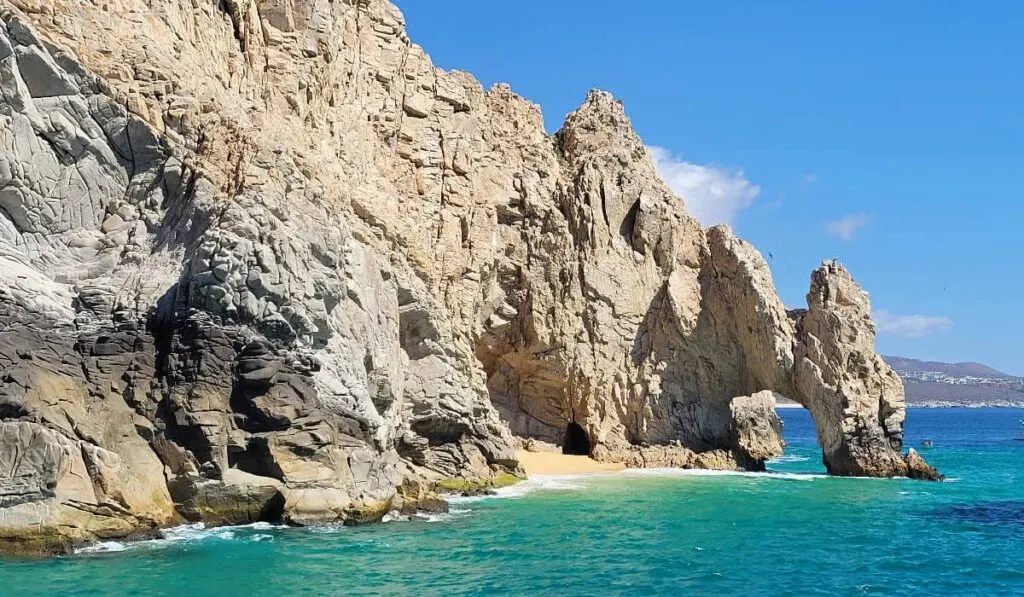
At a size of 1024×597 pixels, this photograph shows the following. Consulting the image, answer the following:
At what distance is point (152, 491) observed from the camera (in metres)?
23.4

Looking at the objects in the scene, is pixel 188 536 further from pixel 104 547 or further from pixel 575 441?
pixel 575 441

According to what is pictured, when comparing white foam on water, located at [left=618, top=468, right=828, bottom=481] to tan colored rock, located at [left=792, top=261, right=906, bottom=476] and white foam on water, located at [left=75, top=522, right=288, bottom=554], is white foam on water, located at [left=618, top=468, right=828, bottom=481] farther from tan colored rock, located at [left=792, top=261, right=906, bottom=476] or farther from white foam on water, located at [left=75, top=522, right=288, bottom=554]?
white foam on water, located at [left=75, top=522, right=288, bottom=554]

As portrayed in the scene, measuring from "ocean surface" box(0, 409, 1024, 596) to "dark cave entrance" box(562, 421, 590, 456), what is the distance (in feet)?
46.7

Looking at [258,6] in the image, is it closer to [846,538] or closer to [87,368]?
[87,368]

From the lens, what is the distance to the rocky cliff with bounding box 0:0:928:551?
78.6ft

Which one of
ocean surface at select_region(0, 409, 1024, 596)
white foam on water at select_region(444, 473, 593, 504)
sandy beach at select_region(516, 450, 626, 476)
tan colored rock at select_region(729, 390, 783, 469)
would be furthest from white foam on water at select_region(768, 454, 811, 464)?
ocean surface at select_region(0, 409, 1024, 596)

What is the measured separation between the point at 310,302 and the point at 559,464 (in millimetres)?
21537

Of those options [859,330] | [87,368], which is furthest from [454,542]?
[859,330]

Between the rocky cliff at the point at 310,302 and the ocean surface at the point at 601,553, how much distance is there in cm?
196

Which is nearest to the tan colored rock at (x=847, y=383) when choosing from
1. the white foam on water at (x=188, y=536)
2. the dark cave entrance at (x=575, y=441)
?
the dark cave entrance at (x=575, y=441)

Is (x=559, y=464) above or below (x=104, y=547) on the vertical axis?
above

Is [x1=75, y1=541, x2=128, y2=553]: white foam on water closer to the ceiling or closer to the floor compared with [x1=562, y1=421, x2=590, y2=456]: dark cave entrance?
closer to the floor

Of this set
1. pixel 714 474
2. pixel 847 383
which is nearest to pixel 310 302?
pixel 714 474

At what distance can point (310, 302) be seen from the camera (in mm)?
26172
